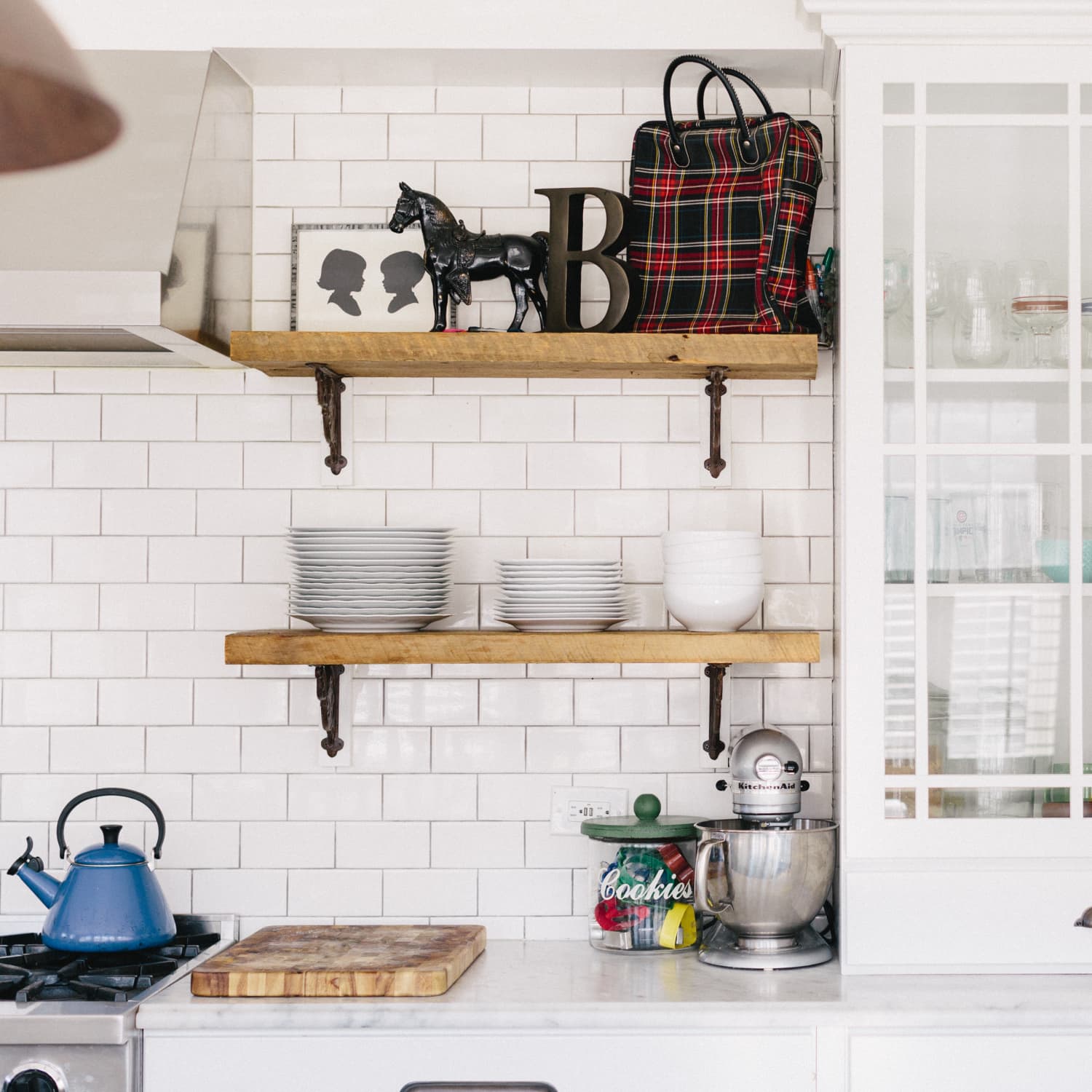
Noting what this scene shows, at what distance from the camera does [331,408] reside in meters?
2.46

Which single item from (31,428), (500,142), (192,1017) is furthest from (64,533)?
(500,142)

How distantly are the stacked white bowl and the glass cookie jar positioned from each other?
0.37 m

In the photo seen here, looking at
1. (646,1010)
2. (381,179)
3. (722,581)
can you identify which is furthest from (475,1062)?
(381,179)

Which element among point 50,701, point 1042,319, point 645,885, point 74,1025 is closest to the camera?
point 74,1025

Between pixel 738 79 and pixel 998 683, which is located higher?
pixel 738 79

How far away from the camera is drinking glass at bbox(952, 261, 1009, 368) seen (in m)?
2.21

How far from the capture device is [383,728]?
98.9 inches

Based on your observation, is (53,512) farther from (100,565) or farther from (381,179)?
(381,179)

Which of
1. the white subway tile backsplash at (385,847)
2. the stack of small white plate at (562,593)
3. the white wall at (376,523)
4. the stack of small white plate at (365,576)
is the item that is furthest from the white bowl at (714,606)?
the white subway tile backsplash at (385,847)

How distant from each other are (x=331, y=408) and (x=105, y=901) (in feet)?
3.30

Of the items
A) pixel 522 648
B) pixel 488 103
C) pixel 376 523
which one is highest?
pixel 488 103

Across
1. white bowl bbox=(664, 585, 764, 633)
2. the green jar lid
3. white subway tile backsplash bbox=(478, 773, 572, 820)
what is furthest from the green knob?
white bowl bbox=(664, 585, 764, 633)

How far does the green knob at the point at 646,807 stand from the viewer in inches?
90.7

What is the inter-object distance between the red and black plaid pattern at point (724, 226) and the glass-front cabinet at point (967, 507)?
0.14 metres
